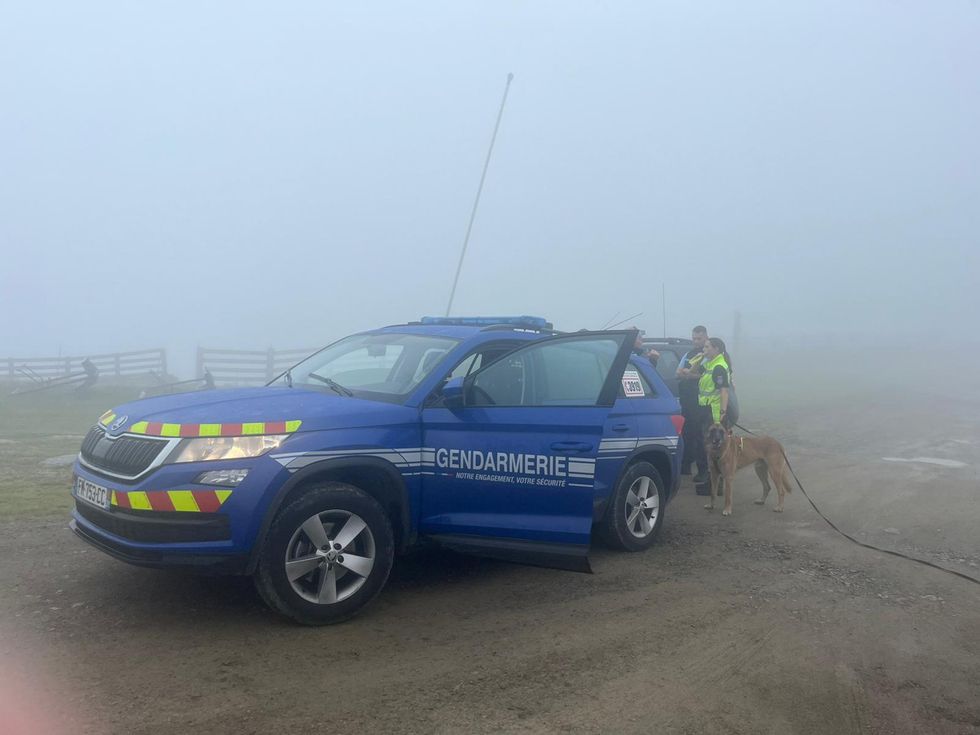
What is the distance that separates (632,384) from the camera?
6.72 meters

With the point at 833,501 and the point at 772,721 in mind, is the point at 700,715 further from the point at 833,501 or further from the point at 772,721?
the point at 833,501

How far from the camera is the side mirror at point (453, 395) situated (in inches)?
199

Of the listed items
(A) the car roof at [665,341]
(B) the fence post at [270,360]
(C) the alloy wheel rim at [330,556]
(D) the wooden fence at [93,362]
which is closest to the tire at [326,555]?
(C) the alloy wheel rim at [330,556]

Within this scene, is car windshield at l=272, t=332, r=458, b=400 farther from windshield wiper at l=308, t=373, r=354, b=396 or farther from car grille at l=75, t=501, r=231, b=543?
car grille at l=75, t=501, r=231, b=543

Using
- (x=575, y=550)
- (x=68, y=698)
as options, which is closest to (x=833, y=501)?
(x=575, y=550)

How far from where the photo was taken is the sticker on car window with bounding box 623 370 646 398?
260 inches

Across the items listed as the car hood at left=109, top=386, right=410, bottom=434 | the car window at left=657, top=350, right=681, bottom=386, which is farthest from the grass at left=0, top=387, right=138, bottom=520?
the car window at left=657, top=350, right=681, bottom=386

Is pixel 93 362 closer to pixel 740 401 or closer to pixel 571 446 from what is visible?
pixel 740 401

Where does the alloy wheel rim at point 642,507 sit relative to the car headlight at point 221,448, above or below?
below

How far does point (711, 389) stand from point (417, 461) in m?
4.60

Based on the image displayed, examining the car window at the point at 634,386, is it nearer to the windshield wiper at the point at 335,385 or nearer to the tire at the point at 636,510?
the tire at the point at 636,510

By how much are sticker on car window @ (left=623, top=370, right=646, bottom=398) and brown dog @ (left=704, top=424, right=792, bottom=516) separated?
5.46ft

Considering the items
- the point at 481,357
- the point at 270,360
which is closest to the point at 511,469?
the point at 481,357

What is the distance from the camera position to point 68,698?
3.60m
